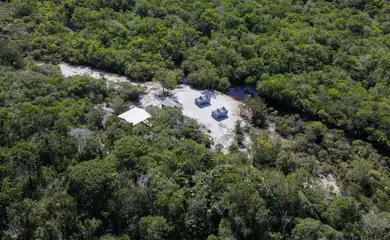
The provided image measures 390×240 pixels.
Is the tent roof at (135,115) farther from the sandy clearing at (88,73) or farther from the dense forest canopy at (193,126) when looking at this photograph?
the sandy clearing at (88,73)

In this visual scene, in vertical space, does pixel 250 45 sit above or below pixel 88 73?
above

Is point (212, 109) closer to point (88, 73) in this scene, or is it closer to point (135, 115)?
point (135, 115)

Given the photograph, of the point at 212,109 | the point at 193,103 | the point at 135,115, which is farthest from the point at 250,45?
the point at 135,115

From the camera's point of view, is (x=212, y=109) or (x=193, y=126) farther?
(x=212, y=109)

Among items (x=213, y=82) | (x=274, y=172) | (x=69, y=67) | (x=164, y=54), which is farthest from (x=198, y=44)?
(x=274, y=172)

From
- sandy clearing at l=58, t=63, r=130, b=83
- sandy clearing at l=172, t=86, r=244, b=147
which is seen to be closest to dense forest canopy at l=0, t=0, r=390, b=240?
sandy clearing at l=58, t=63, r=130, b=83

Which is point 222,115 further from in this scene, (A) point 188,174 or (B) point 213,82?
(A) point 188,174

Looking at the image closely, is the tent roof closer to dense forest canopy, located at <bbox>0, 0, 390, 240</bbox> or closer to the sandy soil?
dense forest canopy, located at <bbox>0, 0, 390, 240</bbox>
